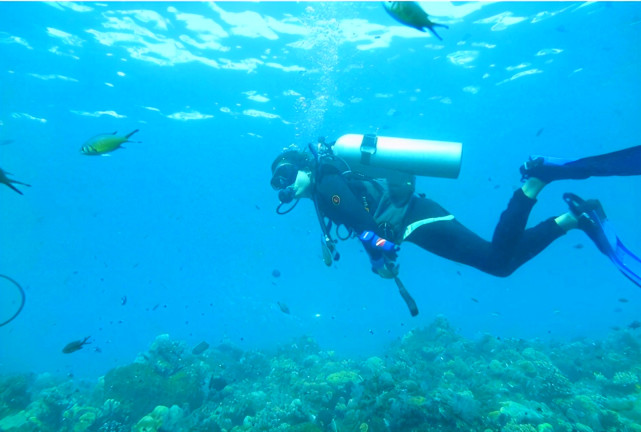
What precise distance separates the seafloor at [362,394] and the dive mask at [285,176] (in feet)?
14.5

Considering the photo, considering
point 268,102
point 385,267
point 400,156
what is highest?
point 268,102

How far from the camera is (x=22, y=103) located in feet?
85.9

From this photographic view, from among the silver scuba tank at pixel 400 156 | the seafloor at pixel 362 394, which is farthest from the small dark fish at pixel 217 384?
the silver scuba tank at pixel 400 156

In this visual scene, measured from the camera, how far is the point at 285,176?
21.4 ft

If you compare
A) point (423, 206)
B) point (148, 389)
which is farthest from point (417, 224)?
point (148, 389)

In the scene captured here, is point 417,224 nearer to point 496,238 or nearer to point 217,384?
point 496,238

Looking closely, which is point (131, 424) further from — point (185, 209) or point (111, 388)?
point (185, 209)

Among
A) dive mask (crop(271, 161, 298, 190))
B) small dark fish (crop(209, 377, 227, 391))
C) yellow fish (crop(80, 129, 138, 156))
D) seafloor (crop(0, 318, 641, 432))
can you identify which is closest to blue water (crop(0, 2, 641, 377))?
seafloor (crop(0, 318, 641, 432))

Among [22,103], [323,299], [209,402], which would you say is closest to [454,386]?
[209,402]

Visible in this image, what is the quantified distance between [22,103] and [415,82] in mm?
28918

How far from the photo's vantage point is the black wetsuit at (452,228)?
5273 mm

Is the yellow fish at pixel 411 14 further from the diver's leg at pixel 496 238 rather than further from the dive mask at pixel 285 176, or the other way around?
the dive mask at pixel 285 176

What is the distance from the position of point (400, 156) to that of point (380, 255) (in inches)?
94.0

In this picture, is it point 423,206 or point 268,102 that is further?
point 268,102
